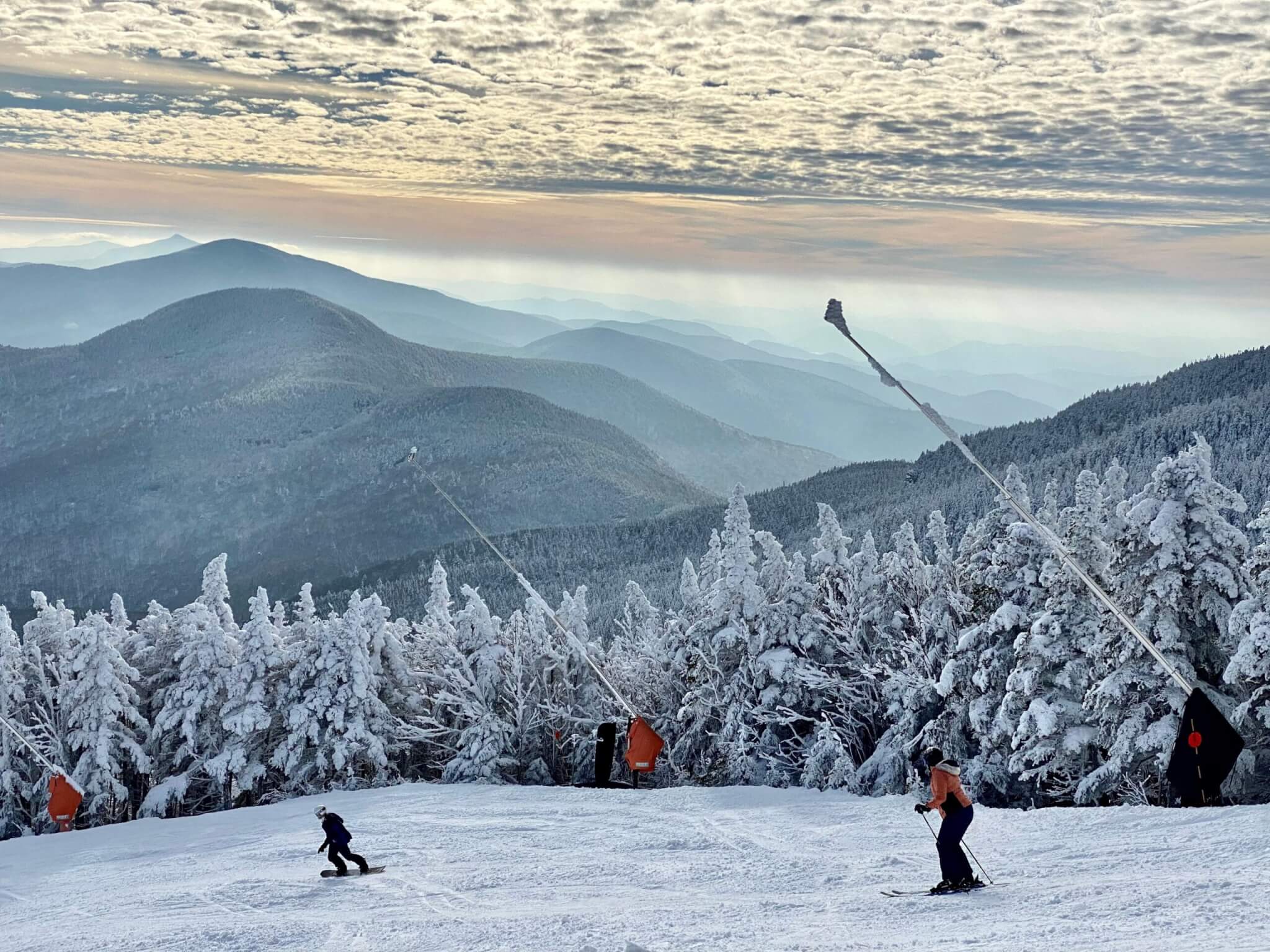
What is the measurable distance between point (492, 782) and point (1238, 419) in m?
150

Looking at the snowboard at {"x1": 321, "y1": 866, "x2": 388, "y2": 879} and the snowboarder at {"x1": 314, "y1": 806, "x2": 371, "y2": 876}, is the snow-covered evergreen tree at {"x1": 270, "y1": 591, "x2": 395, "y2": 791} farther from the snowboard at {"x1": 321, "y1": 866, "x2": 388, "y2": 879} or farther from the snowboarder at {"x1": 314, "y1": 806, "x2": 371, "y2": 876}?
the snowboarder at {"x1": 314, "y1": 806, "x2": 371, "y2": 876}

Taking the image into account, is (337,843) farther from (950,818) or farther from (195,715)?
(195,715)

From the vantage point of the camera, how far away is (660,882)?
15.8 metres

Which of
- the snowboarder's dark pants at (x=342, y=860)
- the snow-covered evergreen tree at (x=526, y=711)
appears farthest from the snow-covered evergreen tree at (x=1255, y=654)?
the snow-covered evergreen tree at (x=526, y=711)

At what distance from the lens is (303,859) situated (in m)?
20.5

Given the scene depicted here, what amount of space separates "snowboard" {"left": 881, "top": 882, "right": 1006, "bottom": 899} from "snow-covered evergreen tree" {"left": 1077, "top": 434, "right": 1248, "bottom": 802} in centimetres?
881

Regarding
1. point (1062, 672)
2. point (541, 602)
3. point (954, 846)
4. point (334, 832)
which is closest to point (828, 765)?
point (1062, 672)

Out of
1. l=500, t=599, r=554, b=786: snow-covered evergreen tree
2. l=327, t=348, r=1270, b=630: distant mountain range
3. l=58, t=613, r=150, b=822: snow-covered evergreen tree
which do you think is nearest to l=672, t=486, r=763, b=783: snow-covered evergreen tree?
l=500, t=599, r=554, b=786: snow-covered evergreen tree

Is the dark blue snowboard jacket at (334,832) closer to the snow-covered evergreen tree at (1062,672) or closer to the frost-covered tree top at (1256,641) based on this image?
the snow-covered evergreen tree at (1062,672)

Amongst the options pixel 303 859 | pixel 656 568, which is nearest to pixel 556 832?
pixel 303 859

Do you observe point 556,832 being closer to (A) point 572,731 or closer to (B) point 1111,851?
(B) point 1111,851

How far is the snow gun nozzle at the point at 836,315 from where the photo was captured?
1594 cm

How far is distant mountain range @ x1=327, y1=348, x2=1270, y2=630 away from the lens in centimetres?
14075

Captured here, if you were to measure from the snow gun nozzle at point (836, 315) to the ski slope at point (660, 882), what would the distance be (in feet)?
24.9
